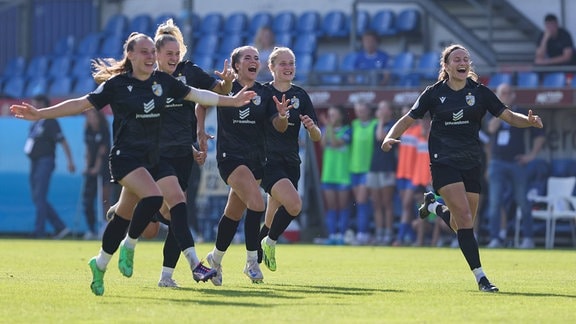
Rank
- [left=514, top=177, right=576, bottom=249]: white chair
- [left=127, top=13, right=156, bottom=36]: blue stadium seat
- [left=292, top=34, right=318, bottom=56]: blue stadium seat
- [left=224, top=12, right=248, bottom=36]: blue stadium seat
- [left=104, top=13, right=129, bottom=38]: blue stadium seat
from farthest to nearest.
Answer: [left=104, top=13, right=129, bottom=38]: blue stadium seat → [left=127, top=13, right=156, bottom=36]: blue stadium seat → [left=224, top=12, right=248, bottom=36]: blue stadium seat → [left=292, top=34, right=318, bottom=56]: blue stadium seat → [left=514, top=177, right=576, bottom=249]: white chair

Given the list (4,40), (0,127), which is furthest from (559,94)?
(4,40)

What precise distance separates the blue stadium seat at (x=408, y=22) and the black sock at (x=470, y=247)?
54.2ft

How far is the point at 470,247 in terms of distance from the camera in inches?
473

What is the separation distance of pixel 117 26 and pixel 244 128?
19.6m

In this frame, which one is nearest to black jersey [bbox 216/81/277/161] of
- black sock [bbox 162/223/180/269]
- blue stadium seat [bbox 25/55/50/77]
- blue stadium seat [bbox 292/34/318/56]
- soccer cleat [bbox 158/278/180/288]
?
black sock [bbox 162/223/180/269]

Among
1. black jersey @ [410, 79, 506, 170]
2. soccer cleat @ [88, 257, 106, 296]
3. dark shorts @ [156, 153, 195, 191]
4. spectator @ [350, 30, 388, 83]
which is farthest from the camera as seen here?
spectator @ [350, 30, 388, 83]

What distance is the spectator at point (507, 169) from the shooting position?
72.4 feet

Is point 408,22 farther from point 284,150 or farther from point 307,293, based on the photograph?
point 307,293

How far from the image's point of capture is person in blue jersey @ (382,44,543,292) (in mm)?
12242

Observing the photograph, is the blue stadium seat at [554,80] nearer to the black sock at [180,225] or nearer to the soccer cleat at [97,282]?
the black sock at [180,225]

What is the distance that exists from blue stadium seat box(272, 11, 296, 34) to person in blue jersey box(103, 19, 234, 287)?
17.1 meters

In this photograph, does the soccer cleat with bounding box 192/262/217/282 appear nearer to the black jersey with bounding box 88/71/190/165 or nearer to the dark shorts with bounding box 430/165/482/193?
the black jersey with bounding box 88/71/190/165

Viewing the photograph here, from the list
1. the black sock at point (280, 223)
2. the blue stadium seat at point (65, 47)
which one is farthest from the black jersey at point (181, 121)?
the blue stadium seat at point (65, 47)

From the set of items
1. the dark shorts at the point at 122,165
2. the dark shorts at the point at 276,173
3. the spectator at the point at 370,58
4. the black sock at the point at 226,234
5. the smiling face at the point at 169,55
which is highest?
the spectator at the point at 370,58
